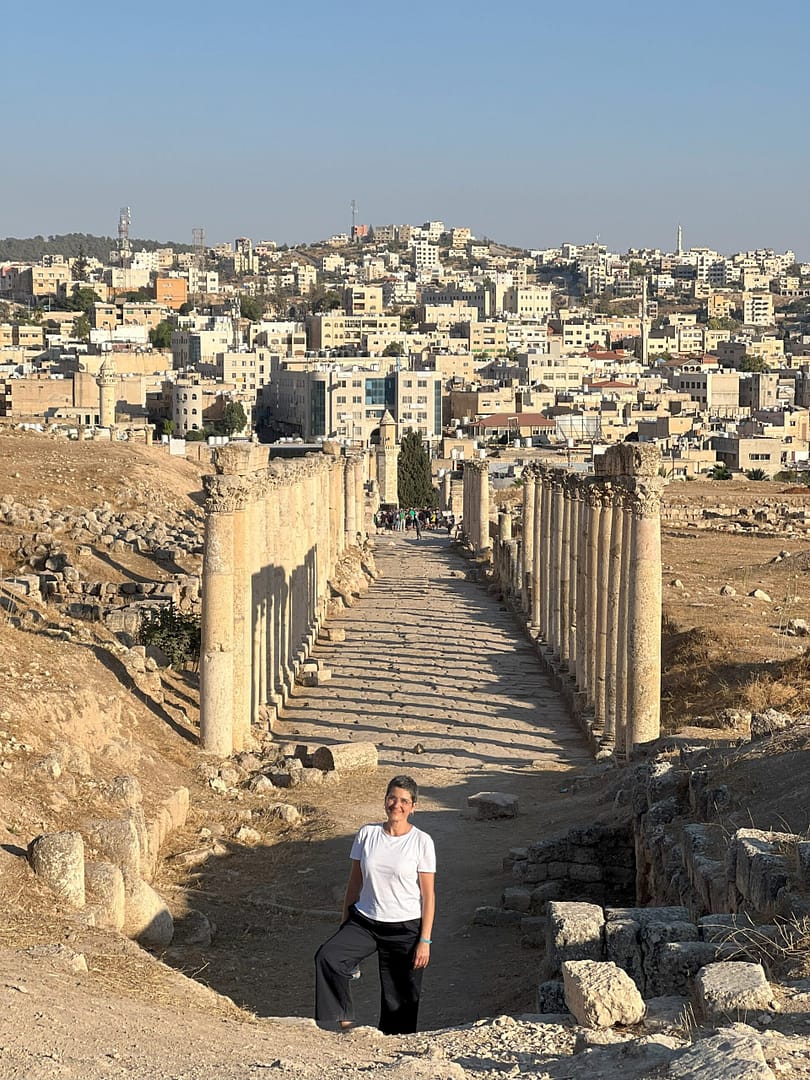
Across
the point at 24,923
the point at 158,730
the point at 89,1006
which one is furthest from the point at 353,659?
the point at 89,1006

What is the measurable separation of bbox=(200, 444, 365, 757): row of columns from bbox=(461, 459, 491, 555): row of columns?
16.2 meters

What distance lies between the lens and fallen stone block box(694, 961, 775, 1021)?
25.5 feet

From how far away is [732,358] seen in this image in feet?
607

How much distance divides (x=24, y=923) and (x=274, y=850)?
473 cm

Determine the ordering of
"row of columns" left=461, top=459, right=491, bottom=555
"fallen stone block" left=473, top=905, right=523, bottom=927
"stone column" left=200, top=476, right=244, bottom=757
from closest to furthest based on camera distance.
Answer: "fallen stone block" left=473, top=905, right=523, bottom=927, "stone column" left=200, top=476, right=244, bottom=757, "row of columns" left=461, top=459, right=491, bottom=555

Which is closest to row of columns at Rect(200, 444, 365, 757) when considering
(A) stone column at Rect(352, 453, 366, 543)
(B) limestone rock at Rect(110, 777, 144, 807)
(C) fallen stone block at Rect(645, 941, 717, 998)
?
(B) limestone rock at Rect(110, 777, 144, 807)

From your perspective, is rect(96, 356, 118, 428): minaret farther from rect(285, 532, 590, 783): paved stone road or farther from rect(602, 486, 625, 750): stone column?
rect(602, 486, 625, 750): stone column

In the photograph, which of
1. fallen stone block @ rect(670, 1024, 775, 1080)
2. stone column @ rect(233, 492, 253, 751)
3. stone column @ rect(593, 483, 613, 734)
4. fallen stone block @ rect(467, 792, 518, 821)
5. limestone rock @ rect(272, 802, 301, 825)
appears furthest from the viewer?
stone column @ rect(593, 483, 613, 734)

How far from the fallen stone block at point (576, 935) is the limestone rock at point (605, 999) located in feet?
3.63

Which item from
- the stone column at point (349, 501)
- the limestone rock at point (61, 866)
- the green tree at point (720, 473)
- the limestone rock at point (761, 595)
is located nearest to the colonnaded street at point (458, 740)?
the limestone rock at point (61, 866)

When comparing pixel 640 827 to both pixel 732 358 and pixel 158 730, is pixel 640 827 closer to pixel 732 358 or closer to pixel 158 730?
pixel 158 730

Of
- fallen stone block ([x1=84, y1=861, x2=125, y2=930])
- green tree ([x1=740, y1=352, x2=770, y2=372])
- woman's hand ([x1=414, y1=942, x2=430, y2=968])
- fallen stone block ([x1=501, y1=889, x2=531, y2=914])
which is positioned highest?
green tree ([x1=740, y1=352, x2=770, y2=372])

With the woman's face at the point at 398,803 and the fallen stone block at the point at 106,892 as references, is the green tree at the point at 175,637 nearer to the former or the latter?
the fallen stone block at the point at 106,892

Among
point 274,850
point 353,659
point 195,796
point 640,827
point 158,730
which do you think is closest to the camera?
point 640,827
